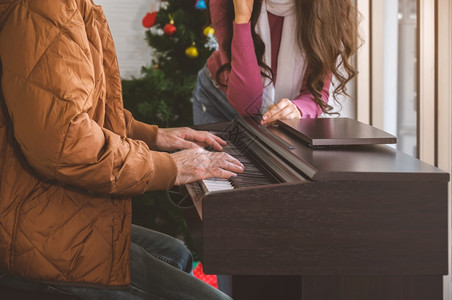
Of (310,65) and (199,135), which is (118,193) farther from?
(310,65)

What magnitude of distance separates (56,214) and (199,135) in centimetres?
62

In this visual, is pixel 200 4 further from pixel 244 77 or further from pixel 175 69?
pixel 244 77

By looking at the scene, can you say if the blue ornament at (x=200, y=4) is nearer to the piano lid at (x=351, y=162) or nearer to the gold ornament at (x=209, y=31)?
the gold ornament at (x=209, y=31)

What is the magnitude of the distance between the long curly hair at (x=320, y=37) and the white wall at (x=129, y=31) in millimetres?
1828

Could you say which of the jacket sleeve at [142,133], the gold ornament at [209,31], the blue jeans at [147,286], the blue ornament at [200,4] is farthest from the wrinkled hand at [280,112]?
the blue ornament at [200,4]

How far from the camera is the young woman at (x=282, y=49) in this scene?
1.82 metres

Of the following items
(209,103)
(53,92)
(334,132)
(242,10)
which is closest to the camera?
(53,92)

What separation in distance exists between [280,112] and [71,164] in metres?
0.81

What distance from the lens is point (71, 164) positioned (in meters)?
0.99

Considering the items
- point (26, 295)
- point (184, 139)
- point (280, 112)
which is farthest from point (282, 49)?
point (26, 295)

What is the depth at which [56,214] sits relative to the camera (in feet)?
3.39

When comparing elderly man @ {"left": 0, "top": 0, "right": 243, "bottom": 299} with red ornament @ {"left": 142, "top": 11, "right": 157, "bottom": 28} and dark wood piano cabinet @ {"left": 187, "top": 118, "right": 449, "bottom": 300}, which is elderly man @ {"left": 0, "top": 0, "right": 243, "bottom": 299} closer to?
dark wood piano cabinet @ {"left": 187, "top": 118, "right": 449, "bottom": 300}

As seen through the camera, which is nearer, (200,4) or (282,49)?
(282,49)

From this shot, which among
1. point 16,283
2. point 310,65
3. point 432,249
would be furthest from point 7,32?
point 310,65
